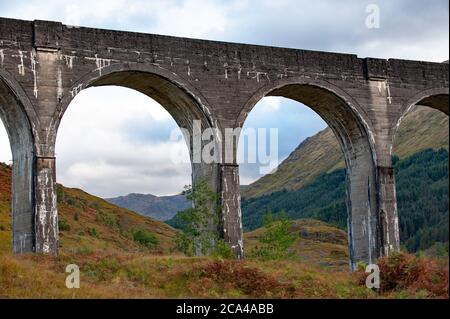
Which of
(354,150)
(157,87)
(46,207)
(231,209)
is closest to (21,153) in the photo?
(46,207)

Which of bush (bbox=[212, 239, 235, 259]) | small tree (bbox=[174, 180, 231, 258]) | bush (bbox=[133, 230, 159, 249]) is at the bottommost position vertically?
bush (bbox=[212, 239, 235, 259])

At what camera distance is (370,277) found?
19.4 meters

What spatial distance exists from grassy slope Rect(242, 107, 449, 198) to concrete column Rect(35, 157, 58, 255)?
84.6 metres

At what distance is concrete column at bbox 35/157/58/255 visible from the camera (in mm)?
21984

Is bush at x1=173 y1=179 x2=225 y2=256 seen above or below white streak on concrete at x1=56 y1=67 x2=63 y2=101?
below

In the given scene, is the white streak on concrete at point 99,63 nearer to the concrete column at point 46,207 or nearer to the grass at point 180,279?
the concrete column at point 46,207

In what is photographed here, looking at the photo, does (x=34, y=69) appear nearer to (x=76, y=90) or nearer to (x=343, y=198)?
(x=76, y=90)

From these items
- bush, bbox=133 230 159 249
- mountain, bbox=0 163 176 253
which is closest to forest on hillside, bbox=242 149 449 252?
Result: mountain, bbox=0 163 176 253

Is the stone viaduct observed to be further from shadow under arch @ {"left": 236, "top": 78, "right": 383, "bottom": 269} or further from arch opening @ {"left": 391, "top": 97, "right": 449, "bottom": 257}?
arch opening @ {"left": 391, "top": 97, "right": 449, "bottom": 257}

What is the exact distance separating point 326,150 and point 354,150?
135 meters
